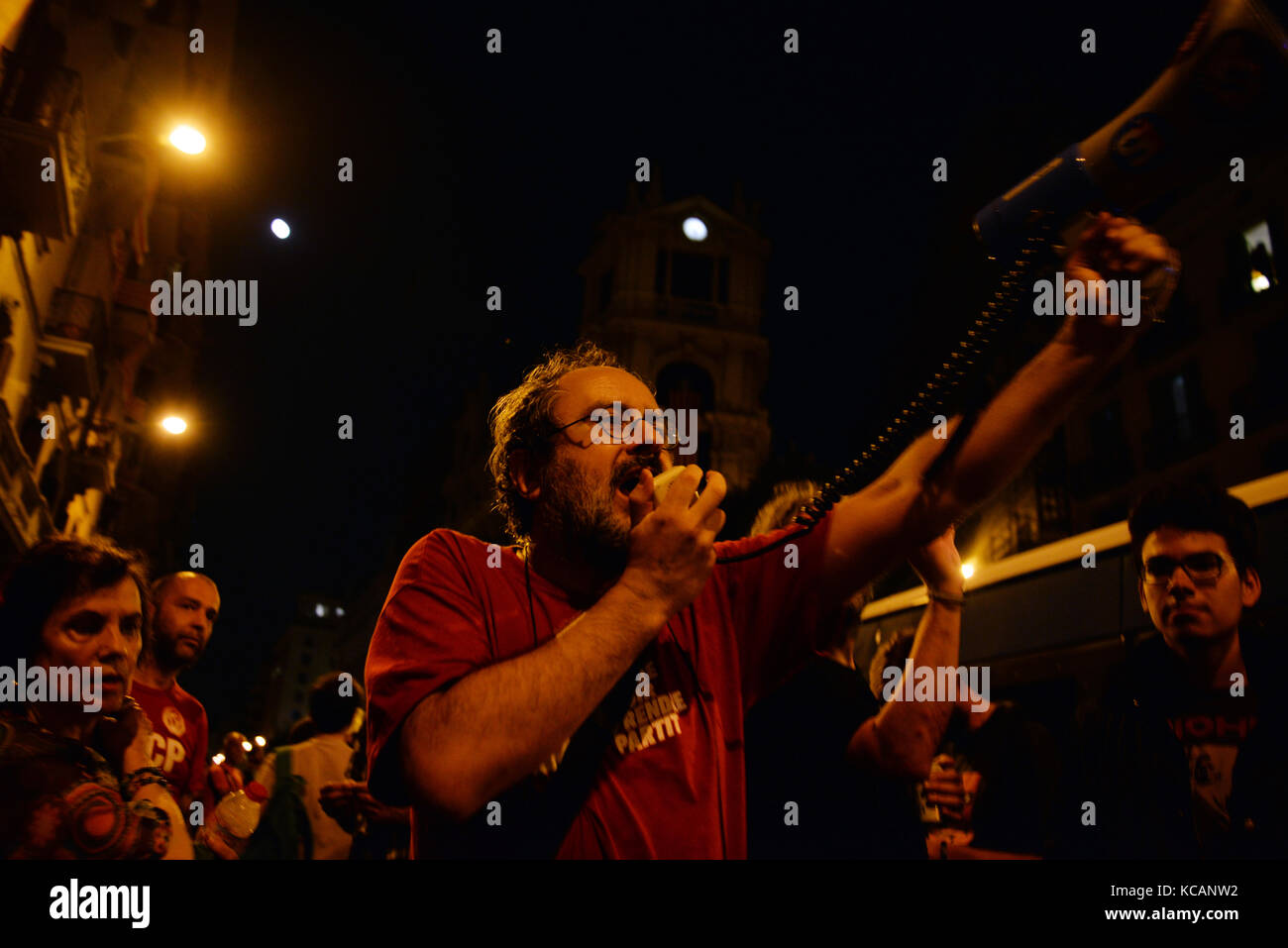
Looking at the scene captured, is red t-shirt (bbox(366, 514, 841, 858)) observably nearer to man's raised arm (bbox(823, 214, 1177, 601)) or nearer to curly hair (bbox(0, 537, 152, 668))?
man's raised arm (bbox(823, 214, 1177, 601))

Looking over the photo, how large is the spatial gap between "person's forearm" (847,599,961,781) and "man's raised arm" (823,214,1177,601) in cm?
72

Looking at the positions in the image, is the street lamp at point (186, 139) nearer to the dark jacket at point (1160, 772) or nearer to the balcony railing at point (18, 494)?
the balcony railing at point (18, 494)

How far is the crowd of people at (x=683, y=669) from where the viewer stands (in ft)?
5.02

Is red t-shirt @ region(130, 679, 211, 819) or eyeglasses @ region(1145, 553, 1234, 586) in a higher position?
eyeglasses @ region(1145, 553, 1234, 586)

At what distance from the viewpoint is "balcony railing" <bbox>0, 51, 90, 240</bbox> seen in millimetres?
9672

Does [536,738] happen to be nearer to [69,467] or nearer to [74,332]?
[74,332]

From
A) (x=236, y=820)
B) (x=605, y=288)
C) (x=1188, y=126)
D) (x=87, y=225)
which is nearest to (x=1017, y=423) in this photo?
(x=1188, y=126)

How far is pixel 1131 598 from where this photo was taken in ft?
16.6

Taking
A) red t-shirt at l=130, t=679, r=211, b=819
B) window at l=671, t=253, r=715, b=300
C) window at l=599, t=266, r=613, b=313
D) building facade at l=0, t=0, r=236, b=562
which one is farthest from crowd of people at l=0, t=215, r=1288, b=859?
window at l=599, t=266, r=613, b=313

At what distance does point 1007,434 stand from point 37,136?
11.8 metres

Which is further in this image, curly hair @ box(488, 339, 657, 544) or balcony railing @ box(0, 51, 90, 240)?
balcony railing @ box(0, 51, 90, 240)

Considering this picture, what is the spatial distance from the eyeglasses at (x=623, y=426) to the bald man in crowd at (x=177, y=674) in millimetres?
3213

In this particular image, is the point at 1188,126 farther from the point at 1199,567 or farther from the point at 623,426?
the point at 1199,567

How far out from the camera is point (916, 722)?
2.70m
